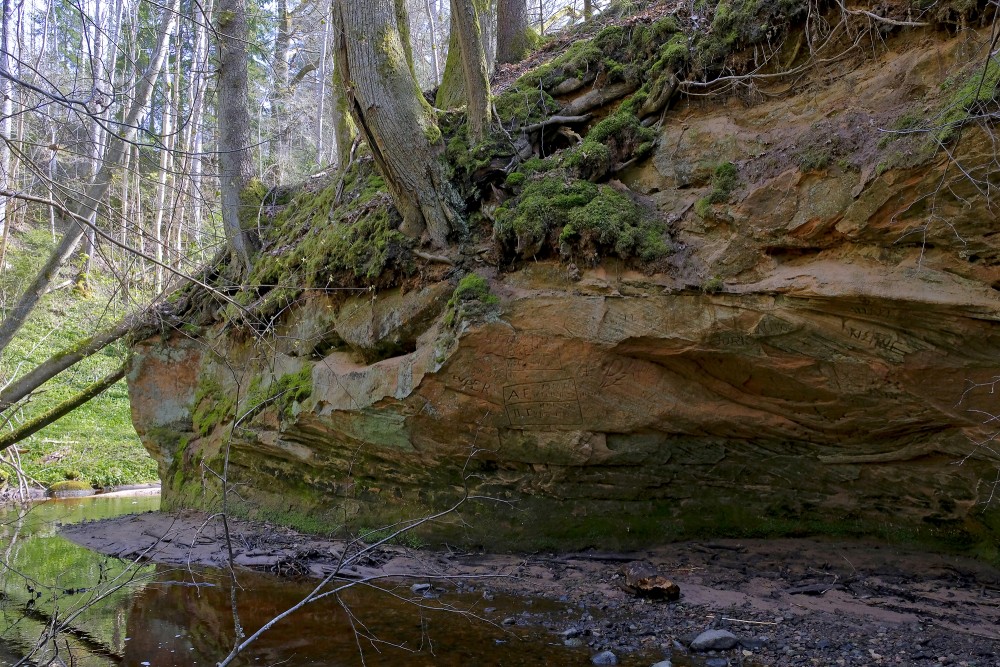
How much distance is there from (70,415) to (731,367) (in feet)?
57.9

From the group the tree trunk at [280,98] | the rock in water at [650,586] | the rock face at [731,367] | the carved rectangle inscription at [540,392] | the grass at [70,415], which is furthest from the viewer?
the grass at [70,415]

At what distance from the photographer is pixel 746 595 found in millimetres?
5523

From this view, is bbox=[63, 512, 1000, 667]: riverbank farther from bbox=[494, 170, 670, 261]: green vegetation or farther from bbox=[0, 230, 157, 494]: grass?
bbox=[0, 230, 157, 494]: grass

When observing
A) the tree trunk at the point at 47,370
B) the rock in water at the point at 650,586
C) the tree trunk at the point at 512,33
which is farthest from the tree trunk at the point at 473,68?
the rock in water at the point at 650,586

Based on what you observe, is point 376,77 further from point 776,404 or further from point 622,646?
point 622,646

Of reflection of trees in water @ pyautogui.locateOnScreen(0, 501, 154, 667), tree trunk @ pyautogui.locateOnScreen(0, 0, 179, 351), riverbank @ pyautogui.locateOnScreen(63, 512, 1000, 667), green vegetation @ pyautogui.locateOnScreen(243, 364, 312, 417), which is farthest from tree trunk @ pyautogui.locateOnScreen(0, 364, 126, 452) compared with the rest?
green vegetation @ pyautogui.locateOnScreen(243, 364, 312, 417)

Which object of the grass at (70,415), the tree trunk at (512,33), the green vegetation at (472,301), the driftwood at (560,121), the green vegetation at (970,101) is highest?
the tree trunk at (512,33)

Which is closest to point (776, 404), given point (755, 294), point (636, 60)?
point (755, 294)

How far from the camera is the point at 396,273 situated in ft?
24.4

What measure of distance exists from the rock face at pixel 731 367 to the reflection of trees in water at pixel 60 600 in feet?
6.37

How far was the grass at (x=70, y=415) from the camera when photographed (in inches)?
562

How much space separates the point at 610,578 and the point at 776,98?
4661mm

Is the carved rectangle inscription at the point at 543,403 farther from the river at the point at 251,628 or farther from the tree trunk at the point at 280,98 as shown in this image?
the tree trunk at the point at 280,98

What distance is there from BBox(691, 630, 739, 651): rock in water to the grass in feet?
35.0
